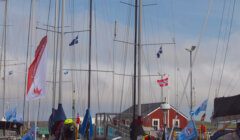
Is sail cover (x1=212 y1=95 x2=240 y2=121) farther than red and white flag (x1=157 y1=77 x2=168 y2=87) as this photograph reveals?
No

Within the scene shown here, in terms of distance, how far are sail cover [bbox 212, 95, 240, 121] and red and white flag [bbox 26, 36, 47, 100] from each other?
482 centimetres

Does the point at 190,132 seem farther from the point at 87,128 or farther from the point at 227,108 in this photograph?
the point at 87,128

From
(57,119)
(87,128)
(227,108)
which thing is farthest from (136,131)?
(227,108)

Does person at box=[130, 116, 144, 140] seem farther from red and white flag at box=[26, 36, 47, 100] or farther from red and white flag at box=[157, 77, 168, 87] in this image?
red and white flag at box=[157, 77, 168, 87]

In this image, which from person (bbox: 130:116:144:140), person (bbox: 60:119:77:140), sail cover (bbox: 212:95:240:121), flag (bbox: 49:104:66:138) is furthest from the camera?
person (bbox: 130:116:144:140)

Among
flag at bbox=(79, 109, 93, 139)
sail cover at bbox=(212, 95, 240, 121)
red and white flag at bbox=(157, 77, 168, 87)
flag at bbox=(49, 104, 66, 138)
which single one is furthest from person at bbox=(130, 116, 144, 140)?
red and white flag at bbox=(157, 77, 168, 87)

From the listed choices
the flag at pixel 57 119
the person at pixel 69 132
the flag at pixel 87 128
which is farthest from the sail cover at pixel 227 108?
the flag at pixel 87 128

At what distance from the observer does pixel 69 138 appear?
51.3 feet

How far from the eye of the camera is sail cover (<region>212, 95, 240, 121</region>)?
13.0 meters

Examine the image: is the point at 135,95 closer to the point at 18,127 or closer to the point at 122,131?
the point at 122,131

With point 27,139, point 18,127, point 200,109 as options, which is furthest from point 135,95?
point 27,139

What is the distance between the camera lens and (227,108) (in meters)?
13.3

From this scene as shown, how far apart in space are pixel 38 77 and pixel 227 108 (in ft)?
18.0

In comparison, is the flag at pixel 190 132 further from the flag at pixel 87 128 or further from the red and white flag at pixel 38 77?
the flag at pixel 87 128
